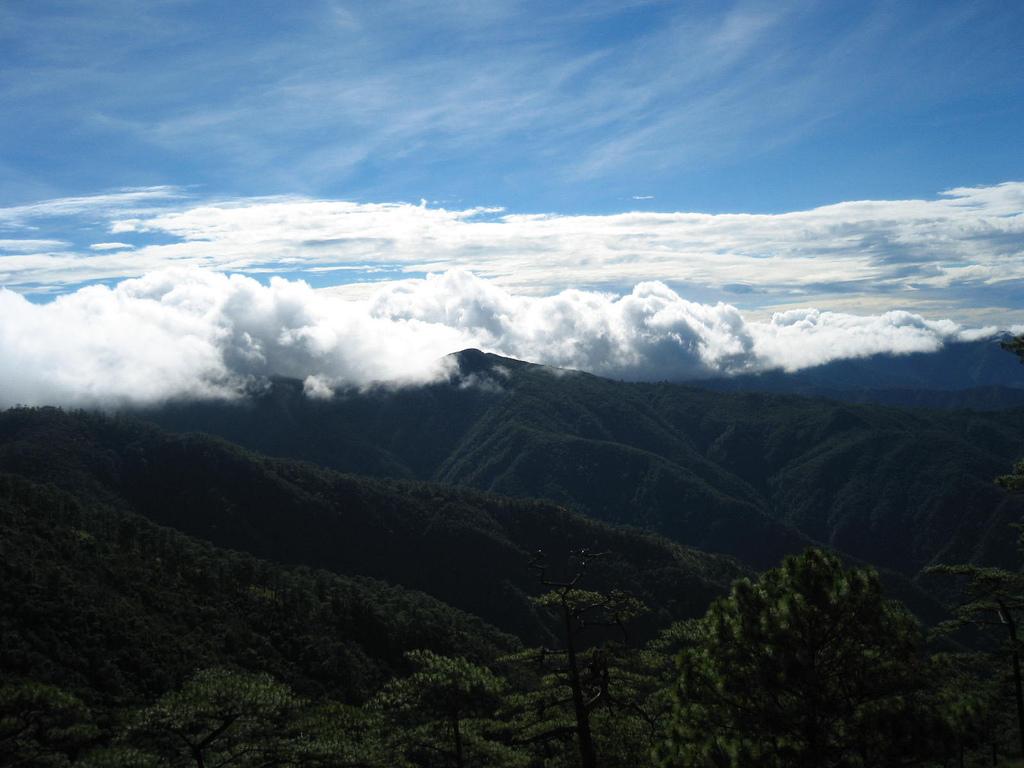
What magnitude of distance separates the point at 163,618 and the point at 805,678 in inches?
5093

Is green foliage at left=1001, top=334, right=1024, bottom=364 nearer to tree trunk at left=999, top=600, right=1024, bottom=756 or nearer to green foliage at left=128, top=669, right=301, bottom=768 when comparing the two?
tree trunk at left=999, top=600, right=1024, bottom=756

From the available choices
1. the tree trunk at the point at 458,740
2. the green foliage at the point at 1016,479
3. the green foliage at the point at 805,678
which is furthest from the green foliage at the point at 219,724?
the green foliage at the point at 1016,479

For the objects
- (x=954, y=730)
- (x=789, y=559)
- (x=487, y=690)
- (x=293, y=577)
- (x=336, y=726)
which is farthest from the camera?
(x=293, y=577)

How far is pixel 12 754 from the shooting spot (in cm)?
2002

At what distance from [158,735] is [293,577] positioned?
611ft

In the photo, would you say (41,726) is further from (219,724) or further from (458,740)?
(458,740)

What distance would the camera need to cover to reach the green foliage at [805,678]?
19.4 m

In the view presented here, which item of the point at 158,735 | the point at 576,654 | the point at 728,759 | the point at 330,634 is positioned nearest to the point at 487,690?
the point at 576,654

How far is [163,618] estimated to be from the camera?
416 feet

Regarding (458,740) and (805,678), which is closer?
(805,678)

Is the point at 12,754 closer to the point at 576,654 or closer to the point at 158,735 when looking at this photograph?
the point at 158,735

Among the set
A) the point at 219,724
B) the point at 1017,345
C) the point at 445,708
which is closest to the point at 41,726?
the point at 219,724

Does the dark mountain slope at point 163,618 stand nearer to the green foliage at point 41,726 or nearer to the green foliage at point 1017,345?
the green foliage at point 41,726

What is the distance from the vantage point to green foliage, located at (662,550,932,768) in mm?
19375
